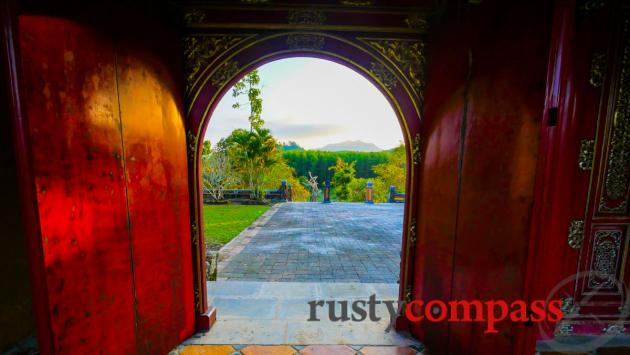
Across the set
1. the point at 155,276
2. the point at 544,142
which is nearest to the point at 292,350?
the point at 155,276

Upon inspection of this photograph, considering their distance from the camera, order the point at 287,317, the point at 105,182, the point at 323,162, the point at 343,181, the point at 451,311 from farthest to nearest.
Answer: the point at 323,162 → the point at 343,181 → the point at 287,317 → the point at 451,311 → the point at 105,182

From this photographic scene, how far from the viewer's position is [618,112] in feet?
6.11

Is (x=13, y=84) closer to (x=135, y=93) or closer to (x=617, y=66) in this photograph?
(x=135, y=93)

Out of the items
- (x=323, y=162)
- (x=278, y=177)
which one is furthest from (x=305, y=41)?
(x=323, y=162)

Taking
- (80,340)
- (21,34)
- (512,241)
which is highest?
(21,34)

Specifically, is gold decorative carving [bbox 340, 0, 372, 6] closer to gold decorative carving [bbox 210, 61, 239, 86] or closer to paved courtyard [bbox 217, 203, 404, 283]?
gold decorative carving [bbox 210, 61, 239, 86]

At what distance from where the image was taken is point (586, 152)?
1876mm

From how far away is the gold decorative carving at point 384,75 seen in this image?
2.07m

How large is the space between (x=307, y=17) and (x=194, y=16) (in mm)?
903

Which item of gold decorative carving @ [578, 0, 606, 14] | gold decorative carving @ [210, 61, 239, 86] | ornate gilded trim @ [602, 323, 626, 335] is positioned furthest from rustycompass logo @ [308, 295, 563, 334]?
gold decorative carving @ [210, 61, 239, 86]

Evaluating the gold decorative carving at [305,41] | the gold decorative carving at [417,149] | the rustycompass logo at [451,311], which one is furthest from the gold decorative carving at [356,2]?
the rustycompass logo at [451,311]

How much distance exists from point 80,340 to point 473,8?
2913 millimetres

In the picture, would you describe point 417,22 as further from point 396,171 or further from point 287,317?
point 396,171

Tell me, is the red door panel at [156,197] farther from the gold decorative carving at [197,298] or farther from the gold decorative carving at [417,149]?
the gold decorative carving at [417,149]
